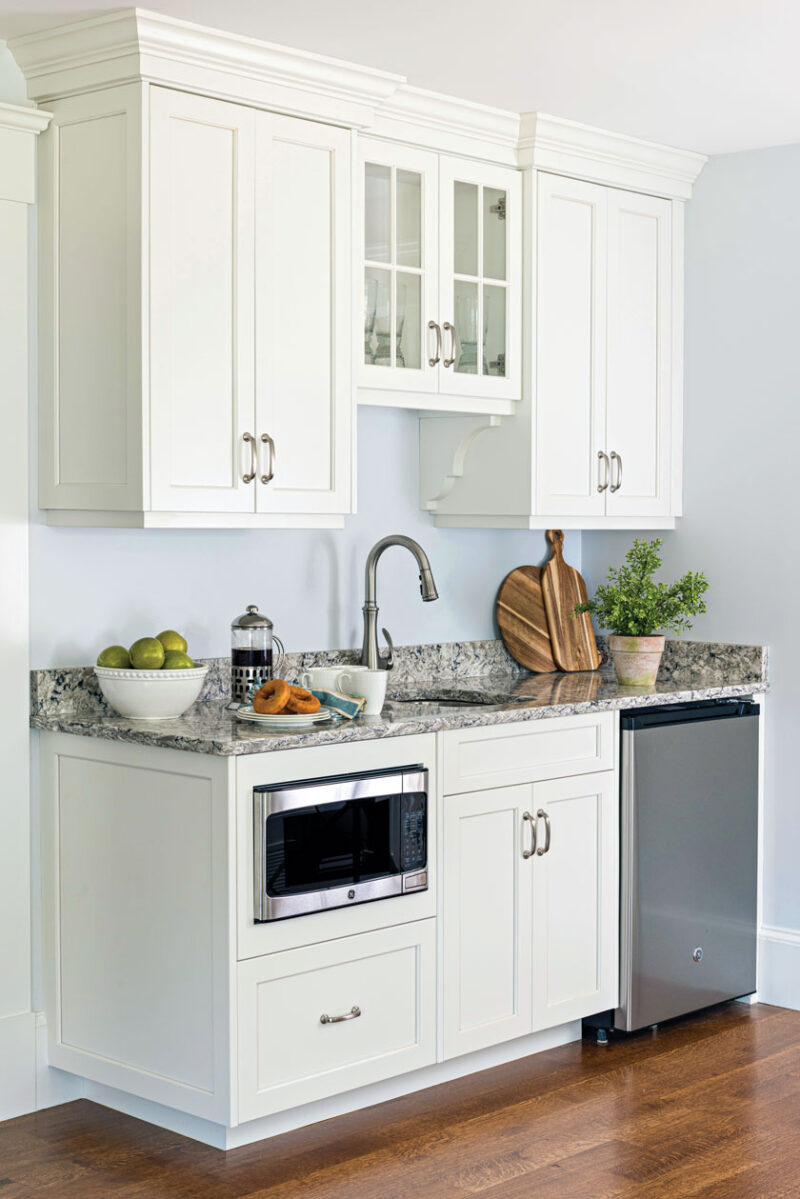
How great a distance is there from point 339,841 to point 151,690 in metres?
0.53

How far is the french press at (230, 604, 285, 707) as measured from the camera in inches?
135

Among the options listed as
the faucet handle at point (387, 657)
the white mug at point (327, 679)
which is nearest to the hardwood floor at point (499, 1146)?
the white mug at point (327, 679)

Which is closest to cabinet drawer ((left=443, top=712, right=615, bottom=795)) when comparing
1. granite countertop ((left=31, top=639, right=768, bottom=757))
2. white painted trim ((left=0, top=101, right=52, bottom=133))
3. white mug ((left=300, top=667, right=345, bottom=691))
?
granite countertop ((left=31, top=639, right=768, bottom=757))

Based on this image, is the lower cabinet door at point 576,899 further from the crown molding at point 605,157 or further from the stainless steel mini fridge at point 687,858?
the crown molding at point 605,157

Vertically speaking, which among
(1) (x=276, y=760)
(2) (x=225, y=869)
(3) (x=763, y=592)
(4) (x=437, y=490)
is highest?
(4) (x=437, y=490)

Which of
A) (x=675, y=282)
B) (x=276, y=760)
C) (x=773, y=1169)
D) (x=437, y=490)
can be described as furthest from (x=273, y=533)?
(x=773, y=1169)

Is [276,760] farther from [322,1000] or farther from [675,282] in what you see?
[675,282]

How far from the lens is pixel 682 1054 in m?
3.66

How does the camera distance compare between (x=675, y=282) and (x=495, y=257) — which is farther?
(x=675, y=282)

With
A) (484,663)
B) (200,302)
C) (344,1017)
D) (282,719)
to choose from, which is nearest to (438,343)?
(200,302)

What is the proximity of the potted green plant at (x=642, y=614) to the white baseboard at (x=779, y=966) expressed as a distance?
0.85 meters

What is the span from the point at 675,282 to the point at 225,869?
2.37 metres

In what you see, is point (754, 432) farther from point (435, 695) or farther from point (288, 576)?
point (288, 576)

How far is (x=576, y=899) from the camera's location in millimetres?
3615
